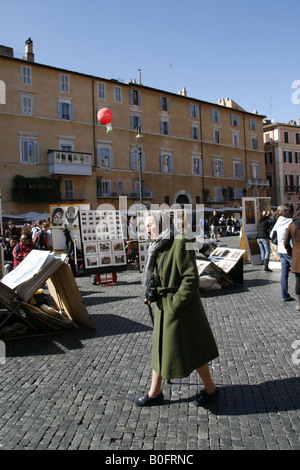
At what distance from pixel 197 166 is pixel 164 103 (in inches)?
288

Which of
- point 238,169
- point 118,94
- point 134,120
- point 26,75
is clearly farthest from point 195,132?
point 26,75

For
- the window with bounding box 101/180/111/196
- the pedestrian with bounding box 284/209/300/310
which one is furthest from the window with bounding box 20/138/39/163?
the pedestrian with bounding box 284/209/300/310

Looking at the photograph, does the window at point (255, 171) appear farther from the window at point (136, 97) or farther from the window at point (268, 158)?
the window at point (136, 97)

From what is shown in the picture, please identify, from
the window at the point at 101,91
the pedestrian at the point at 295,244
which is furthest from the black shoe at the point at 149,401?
the window at the point at 101,91

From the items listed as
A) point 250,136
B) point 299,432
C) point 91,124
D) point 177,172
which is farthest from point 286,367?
point 250,136

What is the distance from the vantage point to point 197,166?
136 feet

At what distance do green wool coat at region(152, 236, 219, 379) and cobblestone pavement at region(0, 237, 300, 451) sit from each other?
434mm

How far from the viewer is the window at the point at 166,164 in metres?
Answer: 38.5

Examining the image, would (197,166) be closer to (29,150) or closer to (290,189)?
(290,189)

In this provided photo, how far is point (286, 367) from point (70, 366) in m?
2.36

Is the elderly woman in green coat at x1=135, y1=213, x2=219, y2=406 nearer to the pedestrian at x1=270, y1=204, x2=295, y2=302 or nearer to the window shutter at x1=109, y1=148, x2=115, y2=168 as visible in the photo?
the pedestrian at x1=270, y1=204, x2=295, y2=302

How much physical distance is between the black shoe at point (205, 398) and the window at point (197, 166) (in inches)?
1520
